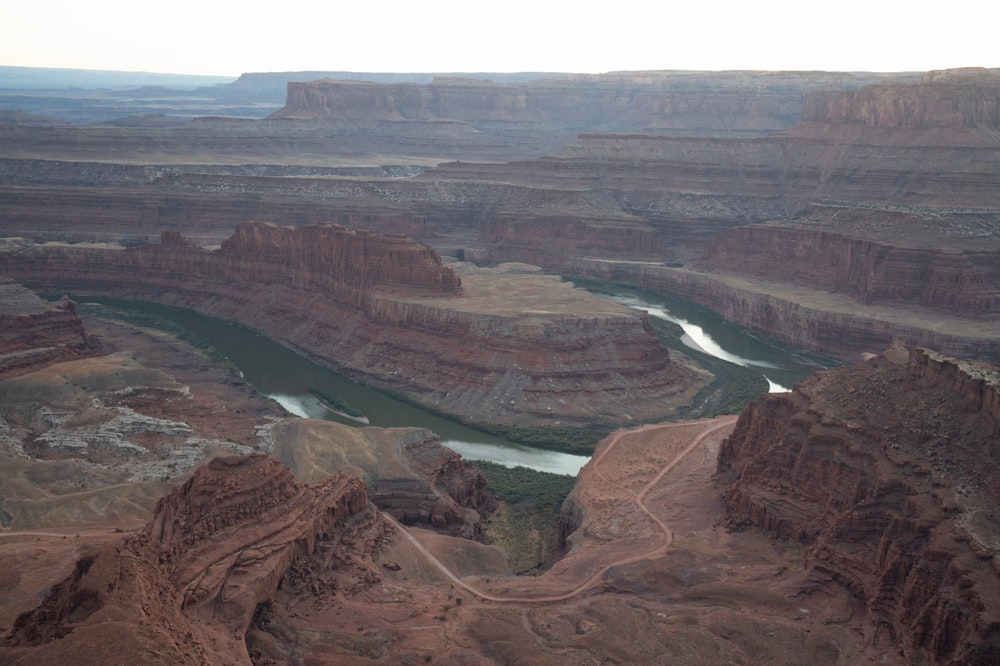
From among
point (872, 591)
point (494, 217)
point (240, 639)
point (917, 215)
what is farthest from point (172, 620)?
point (494, 217)

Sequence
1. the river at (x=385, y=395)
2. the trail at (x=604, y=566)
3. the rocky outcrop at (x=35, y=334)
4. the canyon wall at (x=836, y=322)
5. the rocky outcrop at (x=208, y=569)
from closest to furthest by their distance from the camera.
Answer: the rocky outcrop at (x=208, y=569) → the trail at (x=604, y=566) → the river at (x=385, y=395) → the rocky outcrop at (x=35, y=334) → the canyon wall at (x=836, y=322)

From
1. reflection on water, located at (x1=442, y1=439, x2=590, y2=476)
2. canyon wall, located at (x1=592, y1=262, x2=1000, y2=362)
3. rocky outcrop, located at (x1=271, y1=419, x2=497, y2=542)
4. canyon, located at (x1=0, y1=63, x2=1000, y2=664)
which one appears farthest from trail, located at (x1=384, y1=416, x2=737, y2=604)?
canyon wall, located at (x1=592, y1=262, x2=1000, y2=362)

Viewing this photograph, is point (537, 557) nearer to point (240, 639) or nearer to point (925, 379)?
point (925, 379)

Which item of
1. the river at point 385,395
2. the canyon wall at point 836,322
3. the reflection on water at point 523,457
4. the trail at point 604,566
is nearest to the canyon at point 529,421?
the trail at point 604,566

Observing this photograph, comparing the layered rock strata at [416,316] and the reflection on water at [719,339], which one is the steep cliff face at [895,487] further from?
the reflection on water at [719,339]

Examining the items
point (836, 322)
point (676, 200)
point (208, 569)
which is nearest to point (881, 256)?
point (836, 322)
